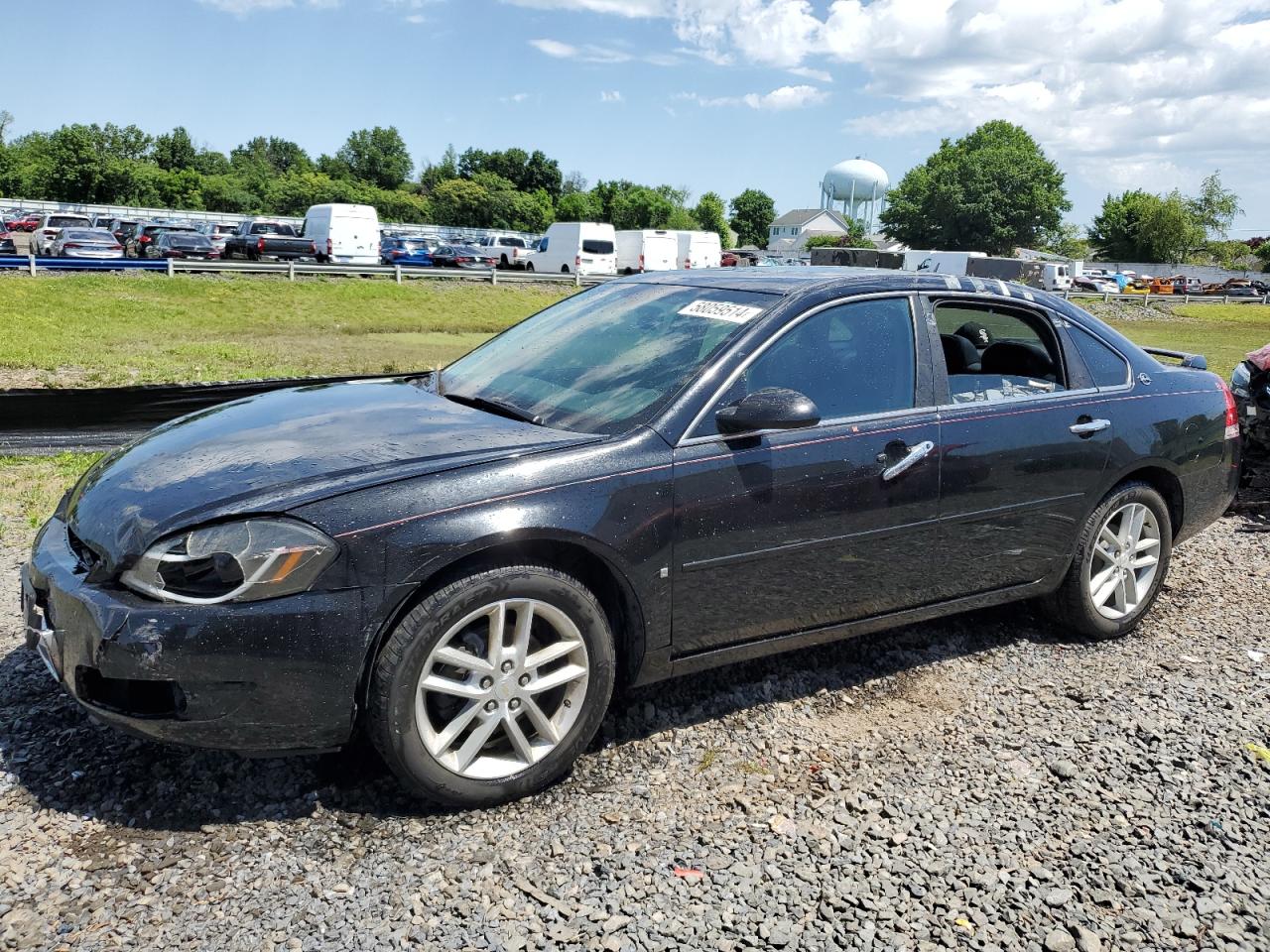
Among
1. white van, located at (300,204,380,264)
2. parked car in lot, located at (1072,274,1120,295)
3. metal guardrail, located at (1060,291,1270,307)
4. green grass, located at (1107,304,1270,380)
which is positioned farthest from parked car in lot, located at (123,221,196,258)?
parked car in lot, located at (1072,274,1120,295)

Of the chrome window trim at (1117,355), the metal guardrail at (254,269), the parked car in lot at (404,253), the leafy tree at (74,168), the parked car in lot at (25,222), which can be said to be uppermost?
the leafy tree at (74,168)

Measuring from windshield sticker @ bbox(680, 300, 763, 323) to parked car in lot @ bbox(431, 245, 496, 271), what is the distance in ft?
131

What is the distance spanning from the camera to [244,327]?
22.5 m

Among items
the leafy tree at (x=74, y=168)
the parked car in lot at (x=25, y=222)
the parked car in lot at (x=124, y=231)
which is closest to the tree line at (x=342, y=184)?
the leafy tree at (x=74, y=168)

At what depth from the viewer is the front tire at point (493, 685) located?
9.98 feet

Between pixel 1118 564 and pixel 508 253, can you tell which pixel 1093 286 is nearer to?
pixel 508 253

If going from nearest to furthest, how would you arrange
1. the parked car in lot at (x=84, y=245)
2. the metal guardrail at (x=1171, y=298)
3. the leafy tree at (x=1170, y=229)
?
the parked car in lot at (x=84, y=245) < the metal guardrail at (x=1171, y=298) < the leafy tree at (x=1170, y=229)

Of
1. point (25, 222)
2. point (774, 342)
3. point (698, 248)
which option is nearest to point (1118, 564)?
point (774, 342)

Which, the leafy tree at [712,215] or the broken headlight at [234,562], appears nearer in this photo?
the broken headlight at [234,562]

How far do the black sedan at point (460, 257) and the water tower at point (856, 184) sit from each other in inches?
4615

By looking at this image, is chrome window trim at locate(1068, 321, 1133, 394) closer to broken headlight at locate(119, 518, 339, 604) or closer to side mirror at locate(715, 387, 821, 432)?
side mirror at locate(715, 387, 821, 432)

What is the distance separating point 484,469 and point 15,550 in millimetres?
A: 3736

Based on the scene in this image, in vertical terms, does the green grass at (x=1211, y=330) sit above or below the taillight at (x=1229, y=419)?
above

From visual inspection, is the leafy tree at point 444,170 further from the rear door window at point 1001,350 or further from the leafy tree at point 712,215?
the rear door window at point 1001,350
